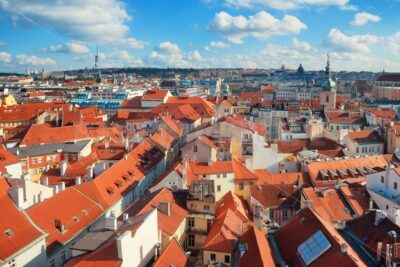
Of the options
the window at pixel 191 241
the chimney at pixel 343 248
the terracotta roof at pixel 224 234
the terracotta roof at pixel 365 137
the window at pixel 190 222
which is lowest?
the window at pixel 191 241

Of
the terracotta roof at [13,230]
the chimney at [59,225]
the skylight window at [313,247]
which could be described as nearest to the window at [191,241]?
the chimney at [59,225]

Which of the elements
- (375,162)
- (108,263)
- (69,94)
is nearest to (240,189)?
(375,162)

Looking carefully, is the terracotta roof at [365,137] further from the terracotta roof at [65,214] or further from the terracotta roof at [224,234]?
the terracotta roof at [65,214]

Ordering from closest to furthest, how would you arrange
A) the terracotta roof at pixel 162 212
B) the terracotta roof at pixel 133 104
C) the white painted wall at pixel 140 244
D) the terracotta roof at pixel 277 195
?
the white painted wall at pixel 140 244 < the terracotta roof at pixel 162 212 < the terracotta roof at pixel 277 195 < the terracotta roof at pixel 133 104

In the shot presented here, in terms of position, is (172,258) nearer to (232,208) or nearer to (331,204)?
(232,208)

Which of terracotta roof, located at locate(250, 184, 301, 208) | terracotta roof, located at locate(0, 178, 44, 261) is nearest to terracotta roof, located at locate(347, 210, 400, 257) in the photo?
terracotta roof, located at locate(250, 184, 301, 208)

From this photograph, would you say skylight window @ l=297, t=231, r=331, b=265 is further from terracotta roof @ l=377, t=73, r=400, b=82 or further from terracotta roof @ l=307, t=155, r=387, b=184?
terracotta roof @ l=377, t=73, r=400, b=82

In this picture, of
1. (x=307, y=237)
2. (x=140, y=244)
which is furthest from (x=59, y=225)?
(x=307, y=237)
